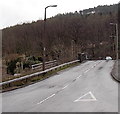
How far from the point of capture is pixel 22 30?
86.1 meters

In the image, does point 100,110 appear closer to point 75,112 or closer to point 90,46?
point 75,112

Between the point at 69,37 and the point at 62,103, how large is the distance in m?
72.5

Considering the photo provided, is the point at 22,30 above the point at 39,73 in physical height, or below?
above

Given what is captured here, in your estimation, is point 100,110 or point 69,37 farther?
point 69,37

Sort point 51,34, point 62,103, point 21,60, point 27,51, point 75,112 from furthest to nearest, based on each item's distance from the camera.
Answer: point 51,34
point 27,51
point 21,60
point 62,103
point 75,112

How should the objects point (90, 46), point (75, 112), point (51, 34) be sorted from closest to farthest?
1. point (75, 112)
2. point (51, 34)
3. point (90, 46)

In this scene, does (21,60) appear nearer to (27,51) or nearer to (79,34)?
(27,51)

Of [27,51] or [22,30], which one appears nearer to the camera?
[27,51]

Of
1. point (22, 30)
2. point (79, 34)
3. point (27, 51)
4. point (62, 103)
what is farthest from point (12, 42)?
point (62, 103)

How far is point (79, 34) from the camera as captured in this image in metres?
93.2

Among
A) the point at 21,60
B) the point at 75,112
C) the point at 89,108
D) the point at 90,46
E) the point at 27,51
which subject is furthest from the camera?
the point at 90,46

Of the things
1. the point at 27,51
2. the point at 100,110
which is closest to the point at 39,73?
the point at 100,110

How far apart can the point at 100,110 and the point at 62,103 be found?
9.41 feet

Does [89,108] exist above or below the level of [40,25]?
below
